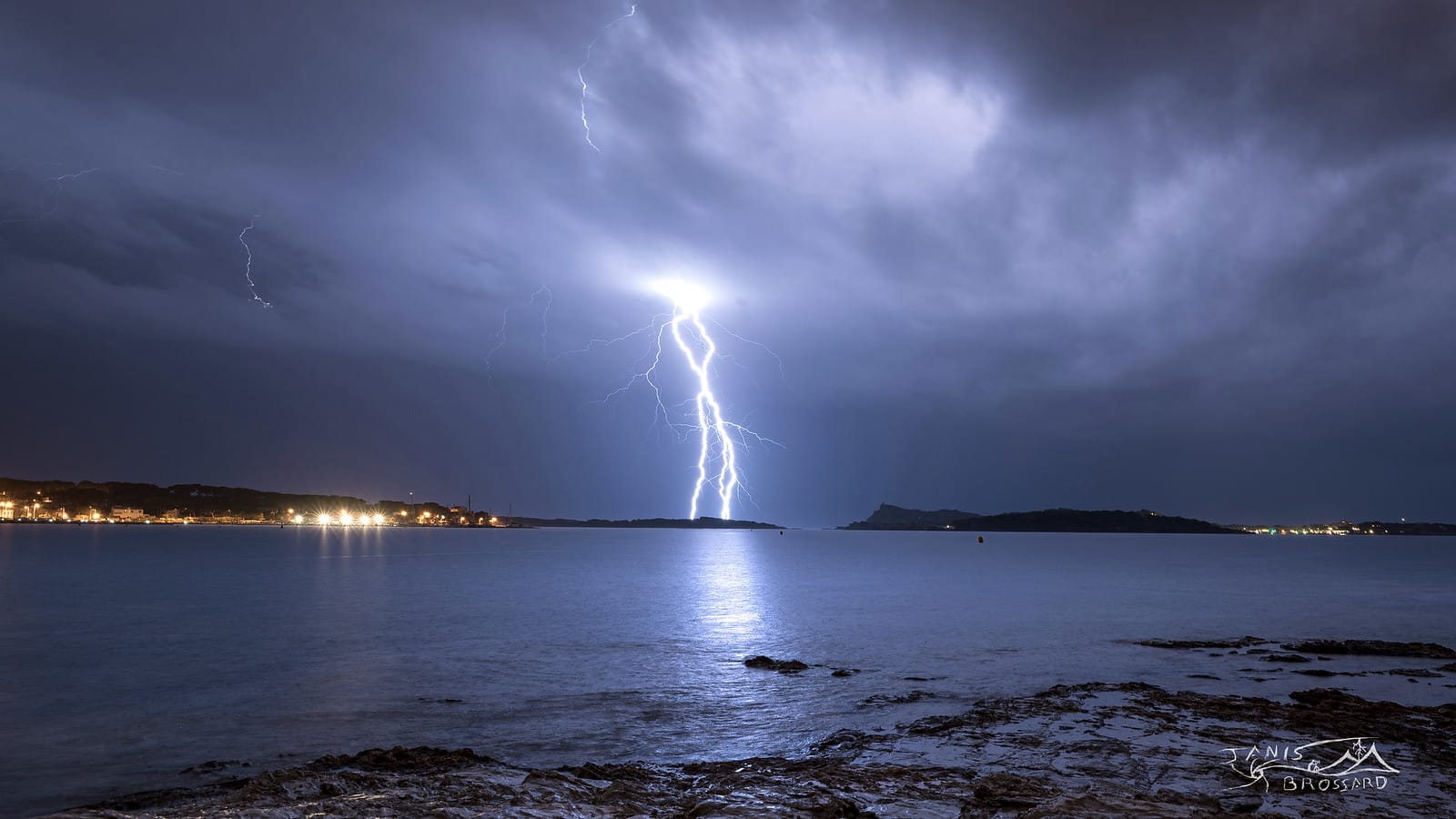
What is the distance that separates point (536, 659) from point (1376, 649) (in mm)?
25898

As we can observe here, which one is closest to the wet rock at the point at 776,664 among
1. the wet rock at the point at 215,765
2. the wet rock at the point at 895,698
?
the wet rock at the point at 895,698

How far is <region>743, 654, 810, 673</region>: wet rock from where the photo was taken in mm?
20812

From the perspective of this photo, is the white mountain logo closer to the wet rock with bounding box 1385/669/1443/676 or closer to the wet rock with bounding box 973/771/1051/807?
the wet rock with bounding box 973/771/1051/807

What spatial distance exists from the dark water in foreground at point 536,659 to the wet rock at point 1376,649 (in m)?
3.53

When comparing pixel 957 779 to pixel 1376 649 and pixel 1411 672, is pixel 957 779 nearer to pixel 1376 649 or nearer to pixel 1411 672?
pixel 1411 672

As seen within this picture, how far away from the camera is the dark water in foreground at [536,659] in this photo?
13586mm

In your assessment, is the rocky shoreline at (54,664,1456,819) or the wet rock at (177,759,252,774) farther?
the wet rock at (177,759,252,774)

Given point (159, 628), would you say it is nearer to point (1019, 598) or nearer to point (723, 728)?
point (723, 728)

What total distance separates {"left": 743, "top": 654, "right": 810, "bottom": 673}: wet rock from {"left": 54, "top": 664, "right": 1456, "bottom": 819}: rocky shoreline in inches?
258

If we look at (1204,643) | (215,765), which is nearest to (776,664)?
(215,765)

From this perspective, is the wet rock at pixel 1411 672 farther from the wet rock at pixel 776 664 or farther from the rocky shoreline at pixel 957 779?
the wet rock at pixel 776 664

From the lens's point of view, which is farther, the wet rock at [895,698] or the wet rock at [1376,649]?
the wet rock at [1376,649]

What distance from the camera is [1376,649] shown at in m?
24.0

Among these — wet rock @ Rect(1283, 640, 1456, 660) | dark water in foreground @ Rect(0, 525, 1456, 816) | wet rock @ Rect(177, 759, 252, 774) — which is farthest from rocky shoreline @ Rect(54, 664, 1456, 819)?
wet rock @ Rect(1283, 640, 1456, 660)
